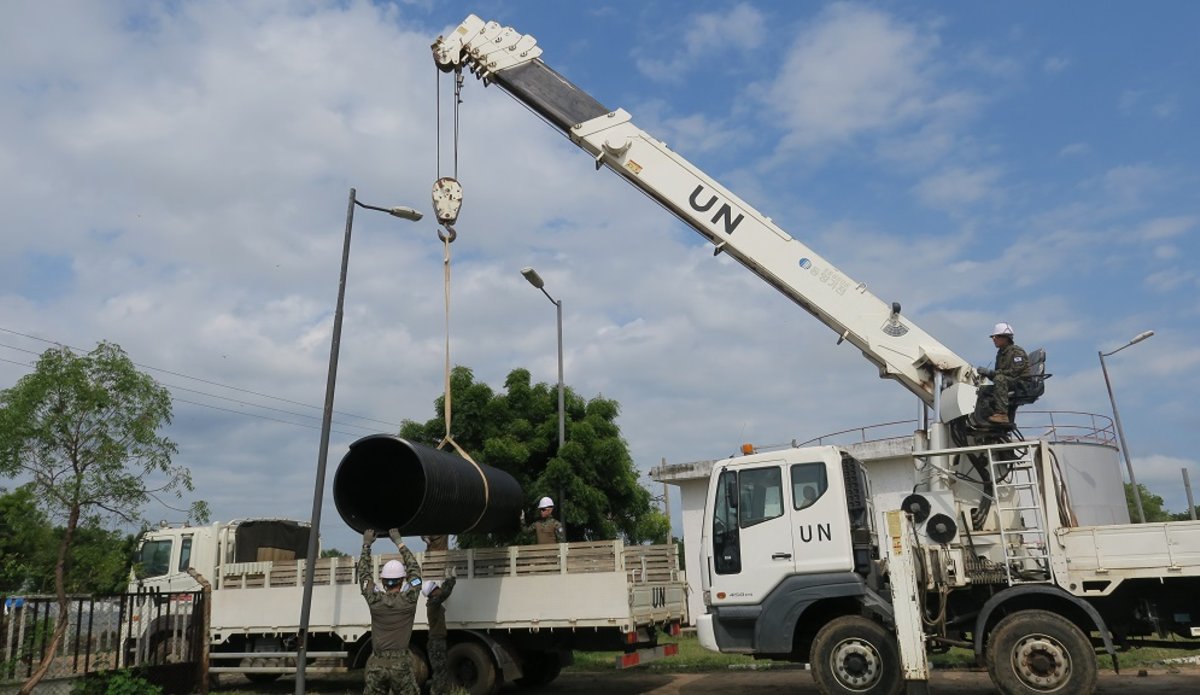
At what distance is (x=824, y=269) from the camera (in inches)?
432

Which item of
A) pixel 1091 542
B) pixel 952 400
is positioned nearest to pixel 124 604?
pixel 952 400

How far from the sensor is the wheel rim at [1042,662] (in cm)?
878

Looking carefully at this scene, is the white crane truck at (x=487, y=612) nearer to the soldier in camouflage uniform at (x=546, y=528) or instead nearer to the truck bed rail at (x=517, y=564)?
the truck bed rail at (x=517, y=564)

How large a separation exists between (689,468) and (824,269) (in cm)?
1170

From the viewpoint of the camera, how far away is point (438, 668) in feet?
35.9

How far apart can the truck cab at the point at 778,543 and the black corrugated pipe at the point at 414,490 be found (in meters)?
2.67

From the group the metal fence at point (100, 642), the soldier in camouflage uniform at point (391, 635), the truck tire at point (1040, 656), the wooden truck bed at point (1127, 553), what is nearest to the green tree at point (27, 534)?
the metal fence at point (100, 642)

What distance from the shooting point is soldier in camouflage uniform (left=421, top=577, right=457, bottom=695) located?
425 inches

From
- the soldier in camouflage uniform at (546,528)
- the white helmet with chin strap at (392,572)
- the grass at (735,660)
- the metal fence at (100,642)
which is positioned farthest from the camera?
the grass at (735,660)

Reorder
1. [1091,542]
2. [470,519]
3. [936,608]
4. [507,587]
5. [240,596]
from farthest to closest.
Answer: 1. [240,596]
2. [507,587]
3. [470,519]
4. [936,608]
5. [1091,542]

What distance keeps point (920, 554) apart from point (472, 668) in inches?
217

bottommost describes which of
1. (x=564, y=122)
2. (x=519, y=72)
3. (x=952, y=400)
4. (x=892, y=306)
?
(x=952, y=400)

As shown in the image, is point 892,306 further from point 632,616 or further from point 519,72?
point 519,72

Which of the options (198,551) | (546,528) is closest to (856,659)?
(546,528)
